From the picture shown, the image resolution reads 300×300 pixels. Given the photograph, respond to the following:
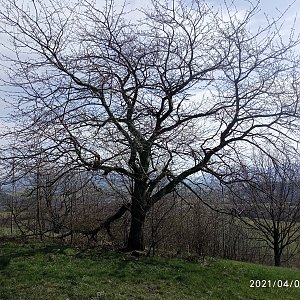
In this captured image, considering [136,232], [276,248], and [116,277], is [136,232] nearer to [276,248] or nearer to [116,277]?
[116,277]

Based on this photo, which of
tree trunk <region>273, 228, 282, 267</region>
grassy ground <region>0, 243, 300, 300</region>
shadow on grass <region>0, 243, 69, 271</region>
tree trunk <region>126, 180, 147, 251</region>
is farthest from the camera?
tree trunk <region>273, 228, 282, 267</region>

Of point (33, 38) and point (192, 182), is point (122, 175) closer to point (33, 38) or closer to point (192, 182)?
point (192, 182)

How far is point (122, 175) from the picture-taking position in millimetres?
9844

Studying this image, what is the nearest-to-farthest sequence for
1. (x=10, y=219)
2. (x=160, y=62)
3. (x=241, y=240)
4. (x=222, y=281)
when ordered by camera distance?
(x=222, y=281), (x=160, y=62), (x=10, y=219), (x=241, y=240)

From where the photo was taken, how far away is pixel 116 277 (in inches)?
299

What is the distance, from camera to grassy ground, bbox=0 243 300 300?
256 inches

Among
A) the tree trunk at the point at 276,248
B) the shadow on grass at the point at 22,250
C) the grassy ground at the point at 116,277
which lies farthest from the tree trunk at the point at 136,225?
the tree trunk at the point at 276,248

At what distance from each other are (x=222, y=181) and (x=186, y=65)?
2585 millimetres

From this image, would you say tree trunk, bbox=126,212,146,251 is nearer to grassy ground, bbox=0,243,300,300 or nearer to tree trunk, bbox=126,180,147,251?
tree trunk, bbox=126,180,147,251

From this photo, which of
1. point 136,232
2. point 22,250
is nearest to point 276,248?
point 136,232

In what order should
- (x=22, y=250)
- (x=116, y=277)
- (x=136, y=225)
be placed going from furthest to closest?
(x=136, y=225) < (x=22, y=250) < (x=116, y=277)

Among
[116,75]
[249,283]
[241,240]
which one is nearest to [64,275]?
[249,283]

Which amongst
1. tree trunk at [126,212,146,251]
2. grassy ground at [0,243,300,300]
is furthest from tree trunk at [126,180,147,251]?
grassy ground at [0,243,300,300]

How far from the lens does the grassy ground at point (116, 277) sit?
21.3 feet
